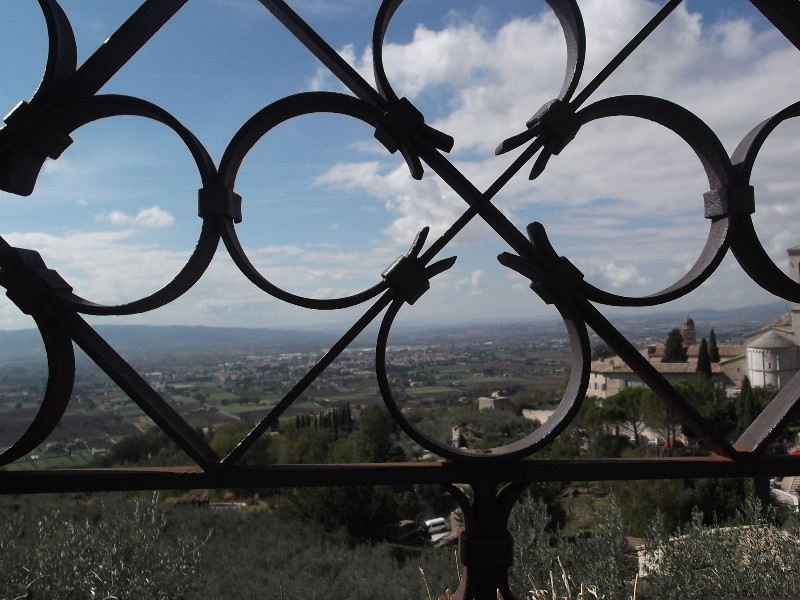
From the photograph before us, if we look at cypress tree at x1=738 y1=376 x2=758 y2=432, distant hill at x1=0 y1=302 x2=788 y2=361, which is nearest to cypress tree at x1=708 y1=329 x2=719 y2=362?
distant hill at x1=0 y1=302 x2=788 y2=361

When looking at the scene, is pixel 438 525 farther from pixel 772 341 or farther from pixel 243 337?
pixel 772 341

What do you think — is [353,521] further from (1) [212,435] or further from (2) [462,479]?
(2) [462,479]

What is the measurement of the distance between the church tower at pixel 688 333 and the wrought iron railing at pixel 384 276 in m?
51.9

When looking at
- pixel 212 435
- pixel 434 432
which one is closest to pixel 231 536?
pixel 212 435

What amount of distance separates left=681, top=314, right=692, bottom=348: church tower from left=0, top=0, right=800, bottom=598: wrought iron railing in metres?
51.9

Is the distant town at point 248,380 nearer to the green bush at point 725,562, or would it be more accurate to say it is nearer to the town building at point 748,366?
the green bush at point 725,562

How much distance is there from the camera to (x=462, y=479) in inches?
53.1

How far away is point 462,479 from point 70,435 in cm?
1241

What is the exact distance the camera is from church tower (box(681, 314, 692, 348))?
49469mm

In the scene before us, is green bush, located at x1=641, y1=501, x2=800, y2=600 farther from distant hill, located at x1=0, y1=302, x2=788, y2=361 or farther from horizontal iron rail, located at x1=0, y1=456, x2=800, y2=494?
distant hill, located at x1=0, y1=302, x2=788, y2=361

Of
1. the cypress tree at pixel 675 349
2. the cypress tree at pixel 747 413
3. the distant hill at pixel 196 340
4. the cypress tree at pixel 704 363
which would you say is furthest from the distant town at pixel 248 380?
the cypress tree at pixel 675 349

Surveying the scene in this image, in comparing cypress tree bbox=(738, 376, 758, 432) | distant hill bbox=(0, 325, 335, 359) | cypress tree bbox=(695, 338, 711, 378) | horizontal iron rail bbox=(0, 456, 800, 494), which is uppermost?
horizontal iron rail bbox=(0, 456, 800, 494)

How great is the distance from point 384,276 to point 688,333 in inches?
2189

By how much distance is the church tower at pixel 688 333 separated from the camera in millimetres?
49469
